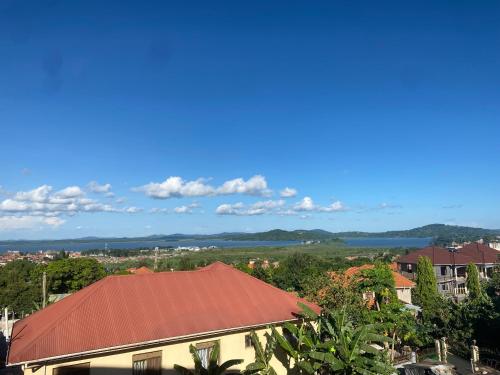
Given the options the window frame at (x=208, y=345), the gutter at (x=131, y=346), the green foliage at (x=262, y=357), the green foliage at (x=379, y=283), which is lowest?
the green foliage at (x=262, y=357)

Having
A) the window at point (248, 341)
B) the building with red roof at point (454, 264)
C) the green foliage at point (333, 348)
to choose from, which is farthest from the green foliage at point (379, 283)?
the building with red roof at point (454, 264)

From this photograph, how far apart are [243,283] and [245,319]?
2.47 m

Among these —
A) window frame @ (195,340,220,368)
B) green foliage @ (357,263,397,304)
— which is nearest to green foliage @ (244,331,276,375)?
window frame @ (195,340,220,368)

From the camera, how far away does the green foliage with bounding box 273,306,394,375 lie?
1444 cm

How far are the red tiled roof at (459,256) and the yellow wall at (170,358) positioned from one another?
39.6 meters

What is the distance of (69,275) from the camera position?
47.7 metres

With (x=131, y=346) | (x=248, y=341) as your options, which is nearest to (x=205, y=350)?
(x=248, y=341)

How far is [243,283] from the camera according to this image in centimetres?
1791

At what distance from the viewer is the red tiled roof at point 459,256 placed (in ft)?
163

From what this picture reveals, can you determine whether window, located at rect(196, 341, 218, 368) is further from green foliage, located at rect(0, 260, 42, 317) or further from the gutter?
green foliage, located at rect(0, 260, 42, 317)

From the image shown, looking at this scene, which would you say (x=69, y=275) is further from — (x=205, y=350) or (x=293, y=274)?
(x=205, y=350)

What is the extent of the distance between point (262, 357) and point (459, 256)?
44.4 meters

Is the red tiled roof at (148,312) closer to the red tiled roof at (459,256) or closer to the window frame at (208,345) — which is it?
the window frame at (208,345)

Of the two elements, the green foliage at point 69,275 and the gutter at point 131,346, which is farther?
the green foliage at point 69,275
